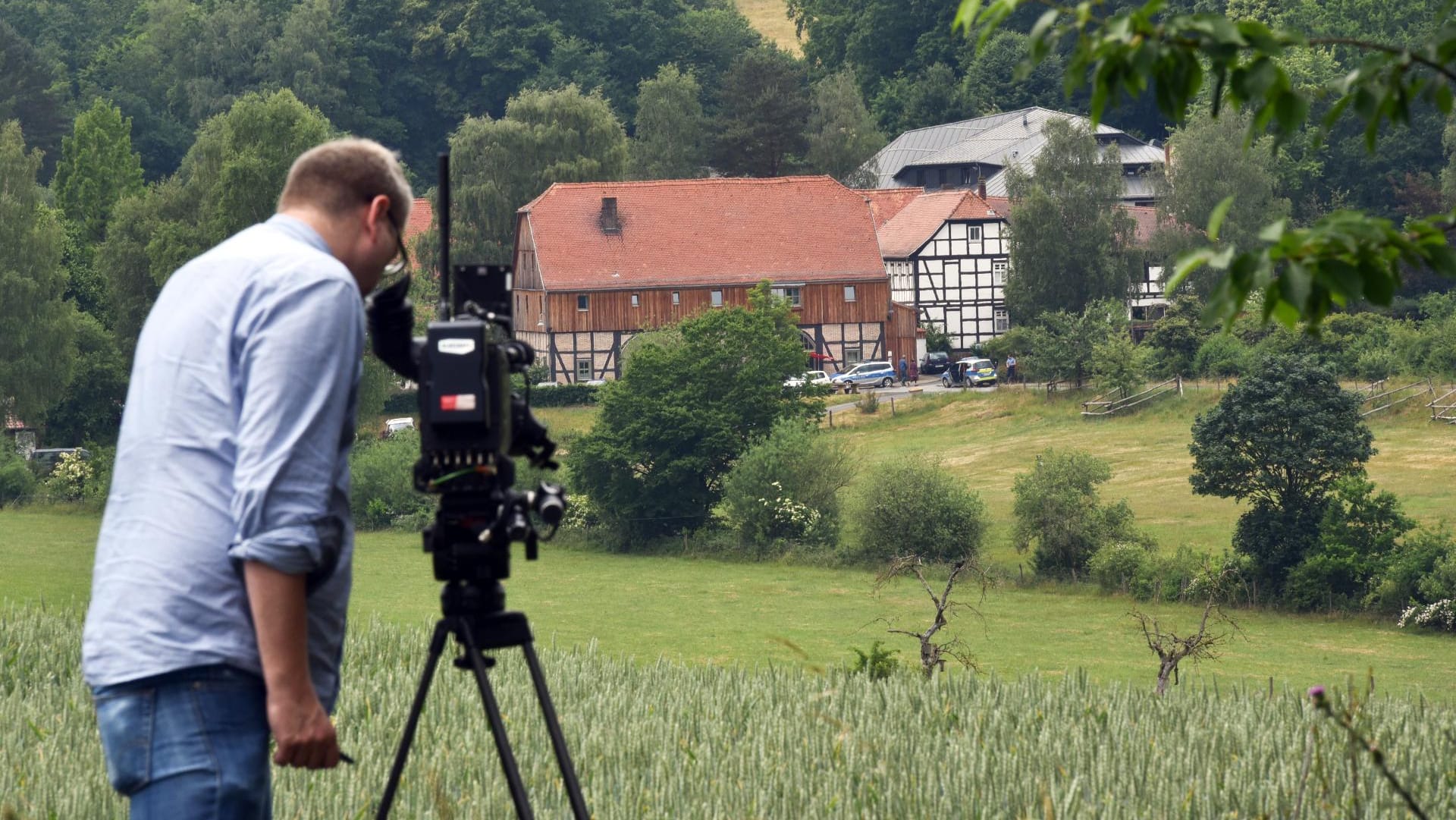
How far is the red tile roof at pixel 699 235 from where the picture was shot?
63625 millimetres

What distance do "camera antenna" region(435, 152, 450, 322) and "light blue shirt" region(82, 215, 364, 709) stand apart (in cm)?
39

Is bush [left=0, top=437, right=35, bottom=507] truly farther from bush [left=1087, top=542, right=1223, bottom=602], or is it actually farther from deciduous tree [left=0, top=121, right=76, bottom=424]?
bush [left=1087, top=542, right=1223, bottom=602]

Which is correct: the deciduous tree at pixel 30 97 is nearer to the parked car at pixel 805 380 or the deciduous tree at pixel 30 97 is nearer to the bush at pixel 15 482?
the bush at pixel 15 482

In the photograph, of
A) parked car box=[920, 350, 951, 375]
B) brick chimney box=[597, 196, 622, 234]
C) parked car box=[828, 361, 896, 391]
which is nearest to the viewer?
parked car box=[828, 361, 896, 391]

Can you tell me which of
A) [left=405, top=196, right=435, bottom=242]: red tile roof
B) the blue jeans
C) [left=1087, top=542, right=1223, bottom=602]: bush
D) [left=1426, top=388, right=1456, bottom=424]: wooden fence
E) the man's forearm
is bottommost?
[left=1087, top=542, right=1223, bottom=602]: bush

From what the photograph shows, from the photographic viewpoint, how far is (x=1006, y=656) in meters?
27.8

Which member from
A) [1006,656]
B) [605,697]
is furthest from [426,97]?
[605,697]

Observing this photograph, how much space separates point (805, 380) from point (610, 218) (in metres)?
21.1

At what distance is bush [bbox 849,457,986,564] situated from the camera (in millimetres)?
37094

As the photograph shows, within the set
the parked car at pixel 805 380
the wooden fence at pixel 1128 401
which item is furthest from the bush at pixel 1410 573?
Answer: the wooden fence at pixel 1128 401

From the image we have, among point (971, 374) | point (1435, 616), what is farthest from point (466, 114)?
point (1435, 616)

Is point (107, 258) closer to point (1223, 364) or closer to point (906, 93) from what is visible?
point (1223, 364)

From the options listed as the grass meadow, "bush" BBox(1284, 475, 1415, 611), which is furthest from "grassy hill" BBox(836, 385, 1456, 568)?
the grass meadow

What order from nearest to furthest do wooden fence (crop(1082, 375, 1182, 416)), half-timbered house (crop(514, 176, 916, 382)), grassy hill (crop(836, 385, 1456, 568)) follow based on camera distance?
grassy hill (crop(836, 385, 1456, 568))
wooden fence (crop(1082, 375, 1182, 416))
half-timbered house (crop(514, 176, 916, 382))
